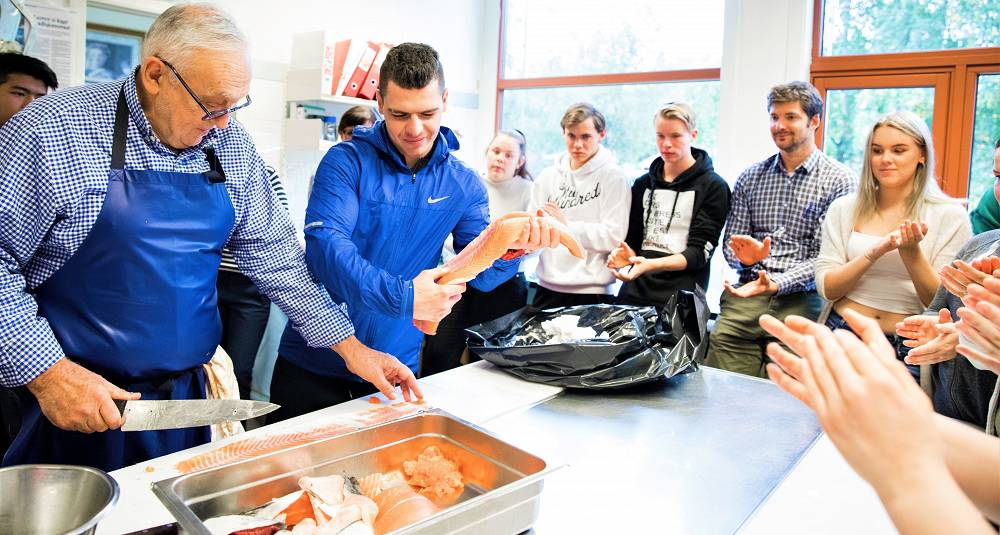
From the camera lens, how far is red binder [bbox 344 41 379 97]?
4516 mm

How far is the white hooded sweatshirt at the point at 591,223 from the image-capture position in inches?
141

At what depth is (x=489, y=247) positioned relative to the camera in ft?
5.76

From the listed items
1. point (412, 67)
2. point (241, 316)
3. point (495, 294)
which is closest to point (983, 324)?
point (412, 67)

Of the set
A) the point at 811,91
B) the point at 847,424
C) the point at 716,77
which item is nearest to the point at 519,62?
the point at 716,77

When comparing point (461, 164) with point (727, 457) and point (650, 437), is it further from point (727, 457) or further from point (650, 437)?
point (727, 457)

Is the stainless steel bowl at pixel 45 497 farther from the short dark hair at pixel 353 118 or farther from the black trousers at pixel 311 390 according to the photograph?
the short dark hair at pixel 353 118

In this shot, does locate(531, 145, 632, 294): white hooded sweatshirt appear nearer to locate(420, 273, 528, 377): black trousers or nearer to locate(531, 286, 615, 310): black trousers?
locate(531, 286, 615, 310): black trousers

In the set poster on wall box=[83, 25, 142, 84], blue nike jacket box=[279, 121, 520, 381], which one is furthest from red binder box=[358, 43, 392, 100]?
blue nike jacket box=[279, 121, 520, 381]

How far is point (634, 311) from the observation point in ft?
7.79

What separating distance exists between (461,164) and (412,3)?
11.8ft

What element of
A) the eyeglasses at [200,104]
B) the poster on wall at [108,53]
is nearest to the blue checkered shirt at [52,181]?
the eyeglasses at [200,104]

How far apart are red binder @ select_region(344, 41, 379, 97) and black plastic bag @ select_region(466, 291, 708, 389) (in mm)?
2596

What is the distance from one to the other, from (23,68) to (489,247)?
2.26m

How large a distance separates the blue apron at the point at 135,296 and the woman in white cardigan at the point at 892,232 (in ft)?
7.40
